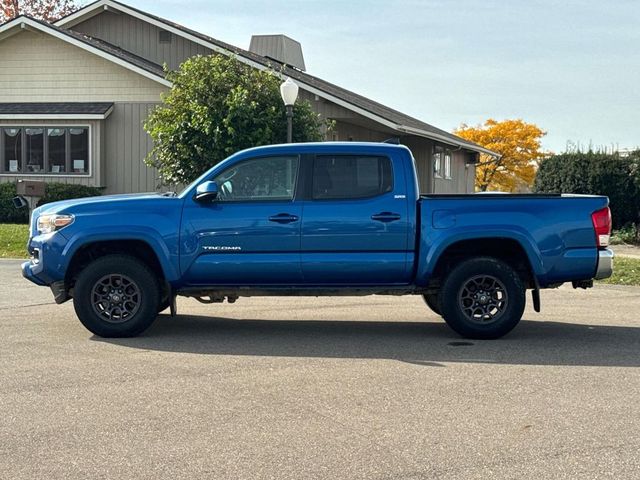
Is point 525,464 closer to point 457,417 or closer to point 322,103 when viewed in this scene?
point 457,417

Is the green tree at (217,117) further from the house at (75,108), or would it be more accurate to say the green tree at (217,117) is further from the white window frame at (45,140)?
the white window frame at (45,140)

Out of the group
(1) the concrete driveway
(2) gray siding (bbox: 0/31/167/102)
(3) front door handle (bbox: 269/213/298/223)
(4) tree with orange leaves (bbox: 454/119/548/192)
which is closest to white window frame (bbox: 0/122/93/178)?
(2) gray siding (bbox: 0/31/167/102)

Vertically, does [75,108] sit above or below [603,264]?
above

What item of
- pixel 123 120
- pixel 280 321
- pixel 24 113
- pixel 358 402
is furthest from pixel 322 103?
pixel 358 402

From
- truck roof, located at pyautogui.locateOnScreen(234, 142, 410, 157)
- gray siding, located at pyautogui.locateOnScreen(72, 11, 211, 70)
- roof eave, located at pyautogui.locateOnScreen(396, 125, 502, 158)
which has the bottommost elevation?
truck roof, located at pyautogui.locateOnScreen(234, 142, 410, 157)

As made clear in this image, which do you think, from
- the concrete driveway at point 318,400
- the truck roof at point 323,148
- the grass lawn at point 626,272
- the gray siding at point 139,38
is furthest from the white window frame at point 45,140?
the truck roof at point 323,148

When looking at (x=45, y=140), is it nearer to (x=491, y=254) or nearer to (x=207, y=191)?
(x=207, y=191)

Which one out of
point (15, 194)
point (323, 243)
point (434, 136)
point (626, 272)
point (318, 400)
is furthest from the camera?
point (434, 136)

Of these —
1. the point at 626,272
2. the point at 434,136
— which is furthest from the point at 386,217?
the point at 434,136

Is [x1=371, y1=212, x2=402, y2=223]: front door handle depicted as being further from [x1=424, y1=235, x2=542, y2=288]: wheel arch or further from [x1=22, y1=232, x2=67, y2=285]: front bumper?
[x1=22, y1=232, x2=67, y2=285]: front bumper

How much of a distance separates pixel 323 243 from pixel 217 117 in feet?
41.3

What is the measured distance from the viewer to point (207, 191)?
336 inches

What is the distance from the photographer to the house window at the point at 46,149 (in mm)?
25609

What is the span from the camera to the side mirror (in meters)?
8.54
